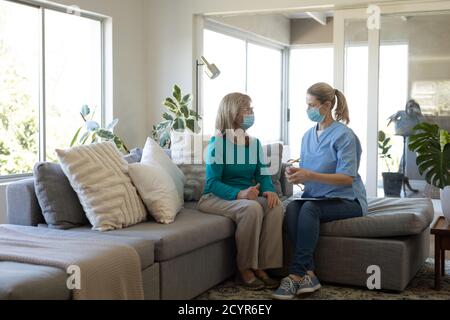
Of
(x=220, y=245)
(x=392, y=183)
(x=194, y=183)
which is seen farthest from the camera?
(x=392, y=183)

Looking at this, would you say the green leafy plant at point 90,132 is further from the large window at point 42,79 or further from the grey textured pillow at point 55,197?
the grey textured pillow at point 55,197

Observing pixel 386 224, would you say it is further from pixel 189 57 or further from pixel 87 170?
pixel 189 57

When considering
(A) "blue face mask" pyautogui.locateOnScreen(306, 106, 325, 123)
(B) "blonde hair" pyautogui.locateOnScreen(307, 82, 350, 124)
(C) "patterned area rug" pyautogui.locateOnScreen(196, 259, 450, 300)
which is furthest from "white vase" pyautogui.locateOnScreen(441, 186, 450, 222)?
(A) "blue face mask" pyautogui.locateOnScreen(306, 106, 325, 123)

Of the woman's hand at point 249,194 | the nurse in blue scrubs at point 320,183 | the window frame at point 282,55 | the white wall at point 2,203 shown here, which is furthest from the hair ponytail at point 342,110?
the window frame at point 282,55

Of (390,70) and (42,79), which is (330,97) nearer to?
(390,70)

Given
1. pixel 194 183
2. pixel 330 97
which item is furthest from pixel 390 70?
pixel 194 183

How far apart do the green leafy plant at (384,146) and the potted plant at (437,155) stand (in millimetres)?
1714

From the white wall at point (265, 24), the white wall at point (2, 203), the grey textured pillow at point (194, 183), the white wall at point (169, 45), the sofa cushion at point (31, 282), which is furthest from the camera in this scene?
the white wall at point (265, 24)

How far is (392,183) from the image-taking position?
17.9ft

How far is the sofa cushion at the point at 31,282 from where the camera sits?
198cm

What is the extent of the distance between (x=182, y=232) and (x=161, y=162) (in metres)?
0.75

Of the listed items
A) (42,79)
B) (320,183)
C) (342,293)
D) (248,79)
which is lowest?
(342,293)

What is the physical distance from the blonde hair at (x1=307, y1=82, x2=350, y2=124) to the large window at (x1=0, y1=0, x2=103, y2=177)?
2349 mm

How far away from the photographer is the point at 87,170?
9.95ft
